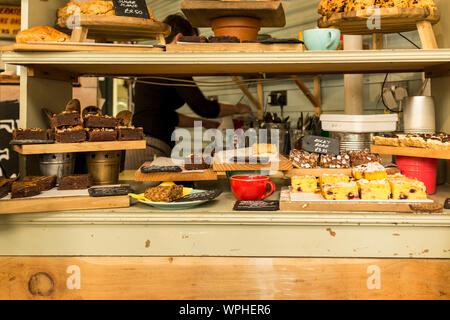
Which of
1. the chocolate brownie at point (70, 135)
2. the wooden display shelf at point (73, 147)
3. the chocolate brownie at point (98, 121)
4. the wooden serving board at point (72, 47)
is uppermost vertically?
the wooden serving board at point (72, 47)

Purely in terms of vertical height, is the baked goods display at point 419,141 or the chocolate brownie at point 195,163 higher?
the baked goods display at point 419,141

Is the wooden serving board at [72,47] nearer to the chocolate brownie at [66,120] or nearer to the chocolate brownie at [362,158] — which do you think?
the chocolate brownie at [66,120]

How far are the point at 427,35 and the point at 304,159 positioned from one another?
67cm

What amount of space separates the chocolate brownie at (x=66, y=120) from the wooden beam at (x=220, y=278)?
481 millimetres

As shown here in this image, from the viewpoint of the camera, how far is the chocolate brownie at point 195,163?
150 cm

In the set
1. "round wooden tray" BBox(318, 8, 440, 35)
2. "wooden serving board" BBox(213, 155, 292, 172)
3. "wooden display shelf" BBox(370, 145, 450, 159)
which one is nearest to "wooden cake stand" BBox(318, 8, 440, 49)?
"round wooden tray" BBox(318, 8, 440, 35)

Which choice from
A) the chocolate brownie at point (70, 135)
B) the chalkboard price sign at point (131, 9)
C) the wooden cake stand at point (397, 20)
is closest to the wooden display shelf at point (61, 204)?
the chocolate brownie at point (70, 135)

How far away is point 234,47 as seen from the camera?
1401 millimetres

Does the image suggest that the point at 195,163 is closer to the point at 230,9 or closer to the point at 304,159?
the point at 304,159

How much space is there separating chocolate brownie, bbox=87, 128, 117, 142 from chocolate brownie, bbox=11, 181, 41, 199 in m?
0.25

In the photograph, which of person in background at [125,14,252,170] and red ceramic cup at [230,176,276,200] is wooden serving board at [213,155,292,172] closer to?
red ceramic cup at [230,176,276,200]

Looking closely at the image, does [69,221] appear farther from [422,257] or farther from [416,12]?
[416,12]

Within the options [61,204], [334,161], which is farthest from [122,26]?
[334,161]

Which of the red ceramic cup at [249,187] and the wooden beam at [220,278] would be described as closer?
the wooden beam at [220,278]
